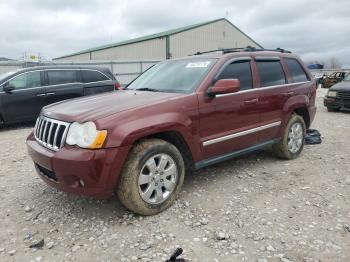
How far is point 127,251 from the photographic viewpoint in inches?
112

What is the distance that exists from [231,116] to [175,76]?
898 mm

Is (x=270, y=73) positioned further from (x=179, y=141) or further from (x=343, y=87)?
(x=343, y=87)

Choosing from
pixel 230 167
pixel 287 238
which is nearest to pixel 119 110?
pixel 287 238

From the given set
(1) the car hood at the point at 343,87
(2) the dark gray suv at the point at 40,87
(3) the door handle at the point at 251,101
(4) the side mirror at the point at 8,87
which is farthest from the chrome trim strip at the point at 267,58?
(1) the car hood at the point at 343,87

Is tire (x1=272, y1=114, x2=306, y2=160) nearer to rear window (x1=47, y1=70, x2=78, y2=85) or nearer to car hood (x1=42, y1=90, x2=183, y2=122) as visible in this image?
car hood (x1=42, y1=90, x2=183, y2=122)

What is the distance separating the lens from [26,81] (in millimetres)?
8602

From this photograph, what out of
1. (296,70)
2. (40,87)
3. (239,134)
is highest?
(296,70)

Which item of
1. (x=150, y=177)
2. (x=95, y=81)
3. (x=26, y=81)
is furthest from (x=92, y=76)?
(x=150, y=177)

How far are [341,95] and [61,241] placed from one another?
1068 centimetres

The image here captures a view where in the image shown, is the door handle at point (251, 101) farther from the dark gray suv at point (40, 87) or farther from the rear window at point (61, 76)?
the rear window at point (61, 76)

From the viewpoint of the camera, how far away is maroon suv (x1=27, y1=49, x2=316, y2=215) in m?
3.02

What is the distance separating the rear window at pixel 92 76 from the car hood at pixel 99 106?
5856 mm

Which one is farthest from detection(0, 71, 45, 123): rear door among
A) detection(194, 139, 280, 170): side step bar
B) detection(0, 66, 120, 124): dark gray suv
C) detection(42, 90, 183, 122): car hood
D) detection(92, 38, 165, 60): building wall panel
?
detection(92, 38, 165, 60): building wall panel

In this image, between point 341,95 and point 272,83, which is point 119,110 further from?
point 341,95
